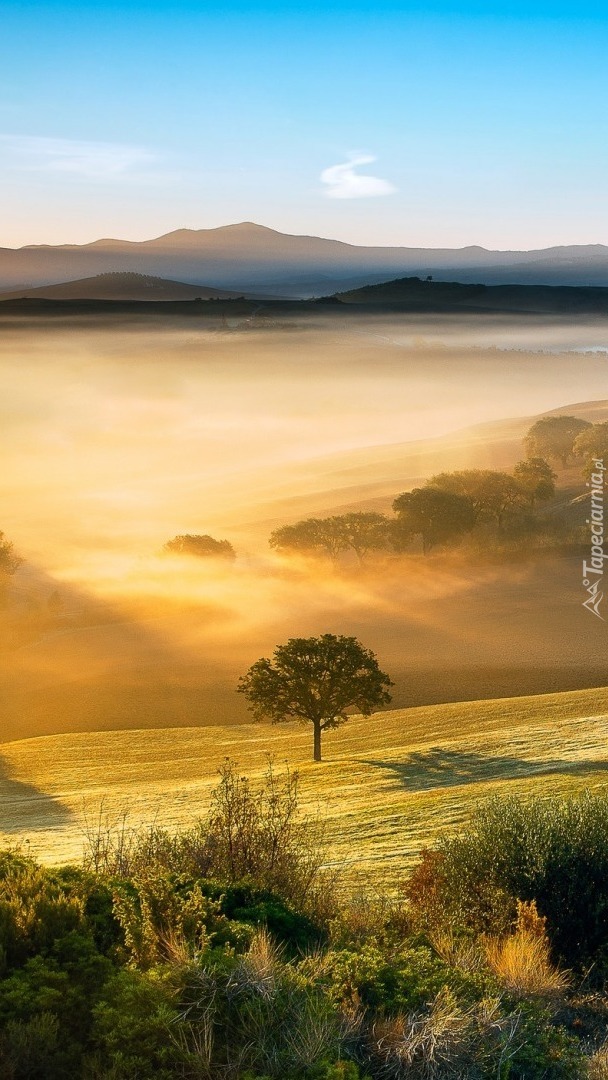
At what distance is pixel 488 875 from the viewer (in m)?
14.3

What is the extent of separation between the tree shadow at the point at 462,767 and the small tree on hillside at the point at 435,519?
47.2 metres

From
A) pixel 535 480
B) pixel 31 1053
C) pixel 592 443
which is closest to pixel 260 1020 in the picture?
pixel 31 1053

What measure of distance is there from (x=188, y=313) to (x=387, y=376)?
113840 millimetres

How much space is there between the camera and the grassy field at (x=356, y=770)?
27.4m

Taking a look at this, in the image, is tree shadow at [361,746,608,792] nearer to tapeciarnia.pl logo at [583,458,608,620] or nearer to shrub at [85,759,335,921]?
shrub at [85,759,335,921]

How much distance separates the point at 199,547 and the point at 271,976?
84783 mm

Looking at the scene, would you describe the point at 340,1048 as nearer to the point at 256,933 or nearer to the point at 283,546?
the point at 256,933

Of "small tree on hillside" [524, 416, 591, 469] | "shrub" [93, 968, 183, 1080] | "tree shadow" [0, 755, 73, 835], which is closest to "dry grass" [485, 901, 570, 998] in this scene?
"shrub" [93, 968, 183, 1080]

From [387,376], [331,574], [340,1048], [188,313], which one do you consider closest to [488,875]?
[340,1048]

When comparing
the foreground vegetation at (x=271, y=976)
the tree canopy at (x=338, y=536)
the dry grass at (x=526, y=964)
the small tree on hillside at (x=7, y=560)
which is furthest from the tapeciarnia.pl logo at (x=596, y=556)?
the dry grass at (x=526, y=964)

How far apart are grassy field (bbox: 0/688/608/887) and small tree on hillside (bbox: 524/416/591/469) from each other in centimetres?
6793

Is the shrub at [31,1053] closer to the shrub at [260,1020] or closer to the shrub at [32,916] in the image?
the shrub at [260,1020]

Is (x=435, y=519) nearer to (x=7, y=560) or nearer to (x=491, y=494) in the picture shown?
(x=491, y=494)

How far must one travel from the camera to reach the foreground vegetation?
23.7ft
